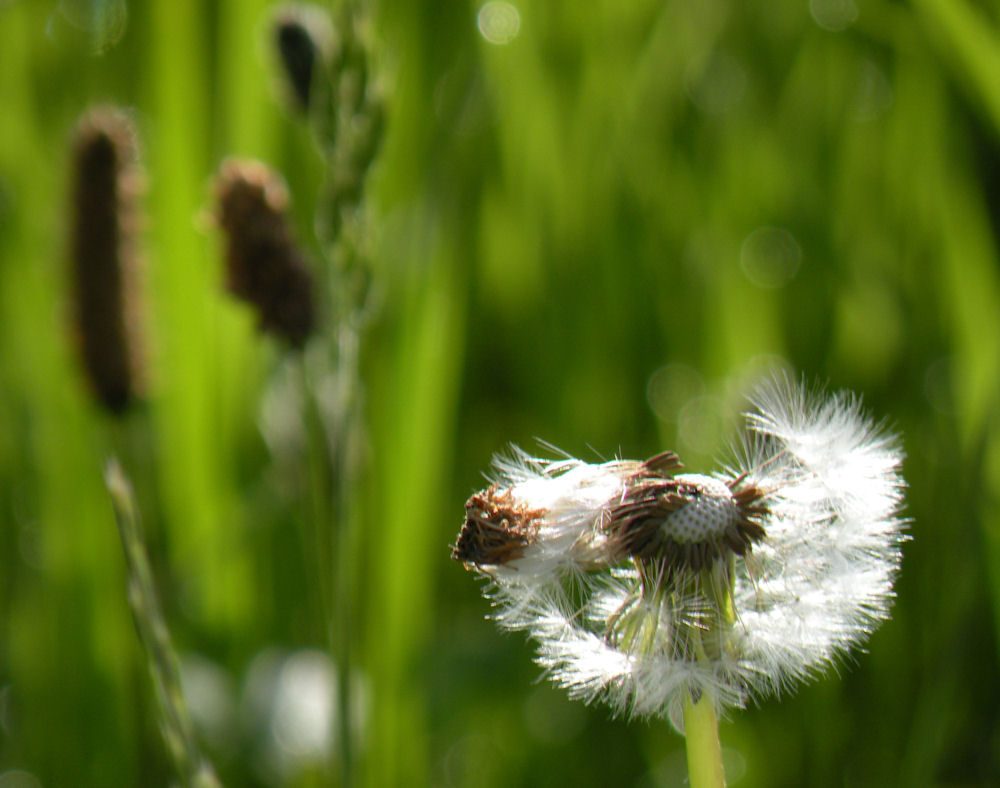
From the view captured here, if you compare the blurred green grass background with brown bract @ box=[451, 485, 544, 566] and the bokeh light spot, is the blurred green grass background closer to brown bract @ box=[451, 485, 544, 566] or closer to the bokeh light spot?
the bokeh light spot

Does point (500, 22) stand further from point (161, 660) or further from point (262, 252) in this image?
point (161, 660)

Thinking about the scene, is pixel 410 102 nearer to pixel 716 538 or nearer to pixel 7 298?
pixel 7 298

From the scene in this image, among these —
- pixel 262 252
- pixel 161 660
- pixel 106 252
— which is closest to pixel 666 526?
pixel 161 660

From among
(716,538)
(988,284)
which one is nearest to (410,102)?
(988,284)

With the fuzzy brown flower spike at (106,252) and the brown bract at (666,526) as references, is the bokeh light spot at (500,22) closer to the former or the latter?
the fuzzy brown flower spike at (106,252)

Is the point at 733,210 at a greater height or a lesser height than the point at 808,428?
greater

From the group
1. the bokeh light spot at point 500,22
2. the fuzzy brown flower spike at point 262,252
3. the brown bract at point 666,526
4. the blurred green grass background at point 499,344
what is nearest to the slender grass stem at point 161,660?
the fuzzy brown flower spike at point 262,252
